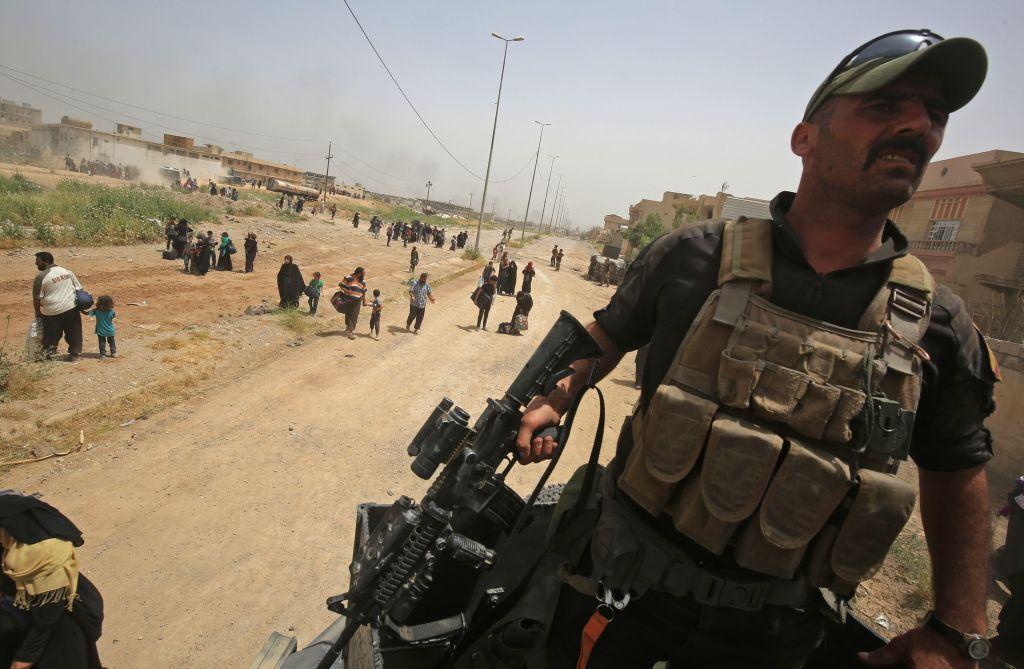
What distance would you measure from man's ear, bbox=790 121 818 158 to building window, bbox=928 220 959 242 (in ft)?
68.1

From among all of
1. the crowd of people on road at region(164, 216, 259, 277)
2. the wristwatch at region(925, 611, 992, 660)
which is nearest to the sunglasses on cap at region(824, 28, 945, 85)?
the wristwatch at region(925, 611, 992, 660)

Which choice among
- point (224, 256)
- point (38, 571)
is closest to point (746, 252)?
point (38, 571)

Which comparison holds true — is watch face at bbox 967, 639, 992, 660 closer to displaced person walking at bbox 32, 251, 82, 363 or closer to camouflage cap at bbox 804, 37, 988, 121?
camouflage cap at bbox 804, 37, 988, 121

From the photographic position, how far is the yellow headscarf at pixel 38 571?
2498mm

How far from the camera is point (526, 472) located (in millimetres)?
6418

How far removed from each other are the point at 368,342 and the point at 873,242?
10.5 meters

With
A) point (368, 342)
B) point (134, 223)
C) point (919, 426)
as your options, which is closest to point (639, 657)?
point (919, 426)

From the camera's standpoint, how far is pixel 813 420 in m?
1.27

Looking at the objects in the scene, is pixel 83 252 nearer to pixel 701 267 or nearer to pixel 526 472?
pixel 526 472

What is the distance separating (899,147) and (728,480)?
911 mm

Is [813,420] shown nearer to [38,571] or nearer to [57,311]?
[38,571]

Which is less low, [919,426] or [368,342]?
[919,426]

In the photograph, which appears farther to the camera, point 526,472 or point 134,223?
point 134,223

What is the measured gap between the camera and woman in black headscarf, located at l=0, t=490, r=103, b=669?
2.49m
